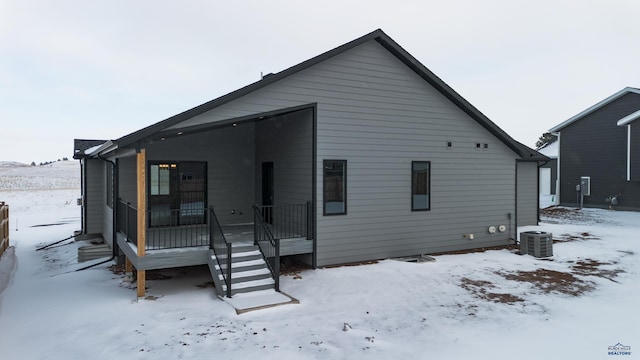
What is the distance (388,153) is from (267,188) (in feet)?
12.4

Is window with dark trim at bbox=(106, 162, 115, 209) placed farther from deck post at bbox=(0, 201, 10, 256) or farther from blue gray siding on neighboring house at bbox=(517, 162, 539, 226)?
blue gray siding on neighboring house at bbox=(517, 162, 539, 226)

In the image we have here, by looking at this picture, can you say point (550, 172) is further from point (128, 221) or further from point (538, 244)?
point (128, 221)

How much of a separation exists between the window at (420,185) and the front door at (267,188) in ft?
13.4

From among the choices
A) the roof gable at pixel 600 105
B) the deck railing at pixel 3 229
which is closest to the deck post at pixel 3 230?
the deck railing at pixel 3 229

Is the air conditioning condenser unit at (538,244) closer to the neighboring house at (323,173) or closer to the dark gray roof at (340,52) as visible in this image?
the neighboring house at (323,173)

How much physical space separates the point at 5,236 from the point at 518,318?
15.1 m

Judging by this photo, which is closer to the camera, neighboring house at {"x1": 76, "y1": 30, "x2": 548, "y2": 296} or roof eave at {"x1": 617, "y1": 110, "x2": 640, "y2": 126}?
neighboring house at {"x1": 76, "y1": 30, "x2": 548, "y2": 296}

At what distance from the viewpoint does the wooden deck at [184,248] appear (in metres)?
7.79

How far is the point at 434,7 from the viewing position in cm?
1700

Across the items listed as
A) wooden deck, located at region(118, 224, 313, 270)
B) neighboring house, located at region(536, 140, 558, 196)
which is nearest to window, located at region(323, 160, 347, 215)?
wooden deck, located at region(118, 224, 313, 270)

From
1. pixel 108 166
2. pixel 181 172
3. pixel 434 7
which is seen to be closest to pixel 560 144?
pixel 434 7

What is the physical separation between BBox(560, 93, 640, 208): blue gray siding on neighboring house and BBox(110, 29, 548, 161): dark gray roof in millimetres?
13967

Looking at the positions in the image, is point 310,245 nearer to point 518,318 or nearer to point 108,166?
point 518,318

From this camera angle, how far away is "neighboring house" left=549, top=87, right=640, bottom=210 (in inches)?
835
